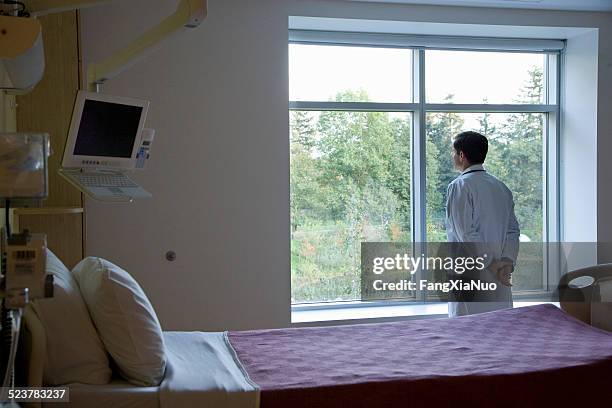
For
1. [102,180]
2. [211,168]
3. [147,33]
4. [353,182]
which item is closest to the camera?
[147,33]

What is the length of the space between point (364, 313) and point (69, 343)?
2847 mm

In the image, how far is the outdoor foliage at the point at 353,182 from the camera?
183 inches

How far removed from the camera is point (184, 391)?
6.56 ft

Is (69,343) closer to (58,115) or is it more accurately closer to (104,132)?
(104,132)

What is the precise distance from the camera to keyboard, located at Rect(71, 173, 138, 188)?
2.40 metres

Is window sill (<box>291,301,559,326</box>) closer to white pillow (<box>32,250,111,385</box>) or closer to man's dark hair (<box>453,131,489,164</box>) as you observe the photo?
man's dark hair (<box>453,131,489,164</box>)

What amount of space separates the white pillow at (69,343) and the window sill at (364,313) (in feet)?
7.55

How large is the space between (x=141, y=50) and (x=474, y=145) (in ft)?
6.61

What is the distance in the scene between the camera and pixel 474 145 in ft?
12.0

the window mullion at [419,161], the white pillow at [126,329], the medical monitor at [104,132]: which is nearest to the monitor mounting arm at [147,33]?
the medical monitor at [104,132]

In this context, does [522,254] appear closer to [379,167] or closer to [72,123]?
[379,167]

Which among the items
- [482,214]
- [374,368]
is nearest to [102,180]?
[374,368]

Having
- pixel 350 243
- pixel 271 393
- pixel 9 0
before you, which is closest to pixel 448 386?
pixel 271 393

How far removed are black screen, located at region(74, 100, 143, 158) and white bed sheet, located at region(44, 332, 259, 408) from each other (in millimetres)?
817
